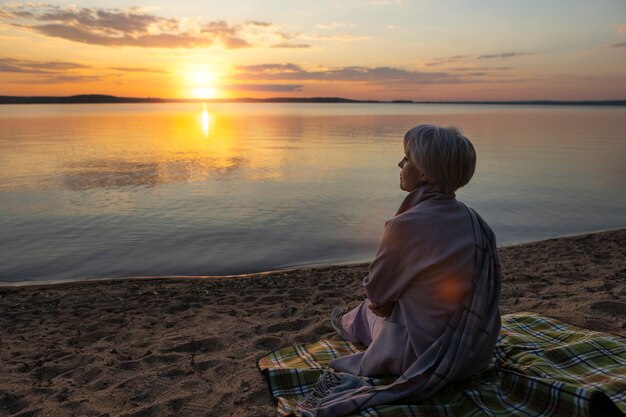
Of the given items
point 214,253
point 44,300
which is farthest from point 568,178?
point 44,300

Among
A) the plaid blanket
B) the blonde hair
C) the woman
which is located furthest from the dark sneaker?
the blonde hair

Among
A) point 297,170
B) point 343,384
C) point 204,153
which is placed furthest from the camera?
point 204,153

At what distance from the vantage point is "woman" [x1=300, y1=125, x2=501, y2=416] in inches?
121

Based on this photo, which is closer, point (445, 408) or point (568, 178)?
point (445, 408)

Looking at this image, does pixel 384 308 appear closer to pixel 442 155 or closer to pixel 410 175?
pixel 410 175

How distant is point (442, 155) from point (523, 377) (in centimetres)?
159

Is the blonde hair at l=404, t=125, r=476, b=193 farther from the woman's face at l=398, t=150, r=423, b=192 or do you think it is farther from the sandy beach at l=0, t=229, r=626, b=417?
the sandy beach at l=0, t=229, r=626, b=417

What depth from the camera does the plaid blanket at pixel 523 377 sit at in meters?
3.17

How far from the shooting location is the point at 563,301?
222 inches

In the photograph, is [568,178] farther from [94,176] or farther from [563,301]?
[94,176]

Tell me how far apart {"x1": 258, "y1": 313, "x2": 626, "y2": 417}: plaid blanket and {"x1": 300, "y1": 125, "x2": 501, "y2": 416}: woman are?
5.6 inches

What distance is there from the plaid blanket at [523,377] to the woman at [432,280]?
14 cm

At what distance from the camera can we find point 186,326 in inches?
220

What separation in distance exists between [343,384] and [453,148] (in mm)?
1670
